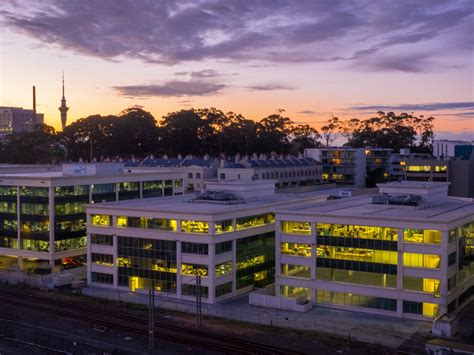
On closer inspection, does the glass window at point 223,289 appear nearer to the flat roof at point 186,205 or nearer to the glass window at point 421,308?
the flat roof at point 186,205

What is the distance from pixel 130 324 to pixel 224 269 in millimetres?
14091

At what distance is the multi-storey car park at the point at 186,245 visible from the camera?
6738 cm

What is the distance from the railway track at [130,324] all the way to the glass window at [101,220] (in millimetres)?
11343

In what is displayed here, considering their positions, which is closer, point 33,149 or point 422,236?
point 422,236

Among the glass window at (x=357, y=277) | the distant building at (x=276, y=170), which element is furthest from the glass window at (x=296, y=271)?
the distant building at (x=276, y=170)

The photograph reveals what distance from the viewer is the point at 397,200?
70.8 m

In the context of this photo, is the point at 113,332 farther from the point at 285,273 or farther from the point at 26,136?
the point at 26,136

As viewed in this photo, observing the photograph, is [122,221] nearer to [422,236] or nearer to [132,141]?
[422,236]

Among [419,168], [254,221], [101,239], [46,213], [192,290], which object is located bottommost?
[192,290]

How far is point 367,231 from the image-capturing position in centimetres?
6216

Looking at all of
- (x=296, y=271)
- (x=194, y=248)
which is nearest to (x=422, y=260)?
(x=296, y=271)

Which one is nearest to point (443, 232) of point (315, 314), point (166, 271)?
point (315, 314)

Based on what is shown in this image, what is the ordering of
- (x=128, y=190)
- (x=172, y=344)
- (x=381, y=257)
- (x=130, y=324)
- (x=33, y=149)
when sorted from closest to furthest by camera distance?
(x=172, y=344)
(x=130, y=324)
(x=381, y=257)
(x=128, y=190)
(x=33, y=149)

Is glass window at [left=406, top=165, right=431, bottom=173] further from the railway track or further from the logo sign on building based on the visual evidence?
the railway track
